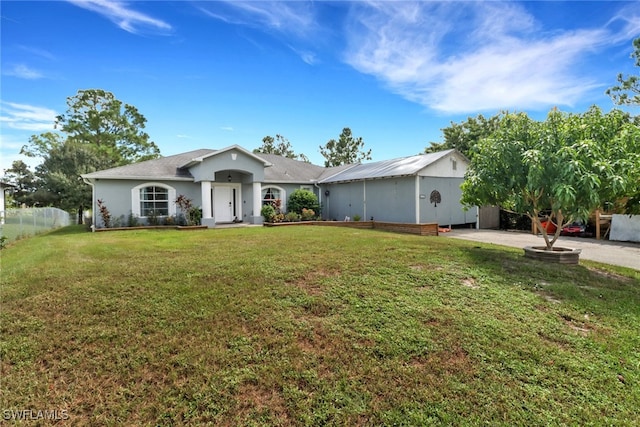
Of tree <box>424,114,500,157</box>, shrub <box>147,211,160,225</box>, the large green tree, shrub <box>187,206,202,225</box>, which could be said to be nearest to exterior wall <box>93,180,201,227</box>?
shrub <box>147,211,160,225</box>

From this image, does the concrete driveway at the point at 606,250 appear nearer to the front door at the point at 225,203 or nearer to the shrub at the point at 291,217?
the shrub at the point at 291,217

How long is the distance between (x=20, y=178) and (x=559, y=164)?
46118 millimetres

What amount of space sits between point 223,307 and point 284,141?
4380 centimetres

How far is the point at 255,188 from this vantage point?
1797 centimetres

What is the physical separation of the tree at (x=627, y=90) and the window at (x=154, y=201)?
87.9 ft

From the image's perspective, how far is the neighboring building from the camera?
51.1 ft

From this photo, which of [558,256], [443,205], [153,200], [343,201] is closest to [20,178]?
[153,200]

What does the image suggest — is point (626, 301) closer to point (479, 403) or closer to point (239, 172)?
point (479, 403)

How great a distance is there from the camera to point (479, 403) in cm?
294

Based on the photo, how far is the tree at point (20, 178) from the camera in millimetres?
32844

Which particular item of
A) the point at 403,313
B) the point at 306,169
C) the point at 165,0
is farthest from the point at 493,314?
the point at 306,169

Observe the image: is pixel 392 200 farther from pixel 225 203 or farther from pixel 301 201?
pixel 225 203

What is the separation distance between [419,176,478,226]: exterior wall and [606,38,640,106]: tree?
1169 cm

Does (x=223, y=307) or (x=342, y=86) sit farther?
(x=342, y=86)
